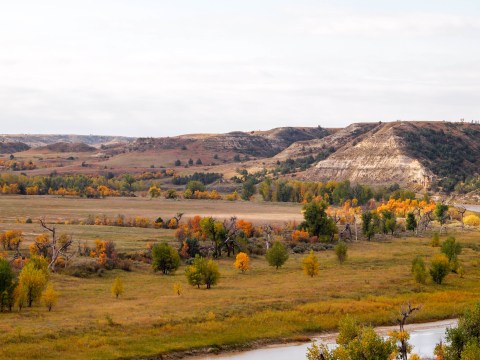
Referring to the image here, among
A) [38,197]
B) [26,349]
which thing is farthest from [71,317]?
[38,197]

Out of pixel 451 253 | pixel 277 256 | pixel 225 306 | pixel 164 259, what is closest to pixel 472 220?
pixel 451 253

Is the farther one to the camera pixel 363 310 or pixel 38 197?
pixel 38 197

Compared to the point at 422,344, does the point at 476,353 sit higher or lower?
higher

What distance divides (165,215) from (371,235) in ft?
159

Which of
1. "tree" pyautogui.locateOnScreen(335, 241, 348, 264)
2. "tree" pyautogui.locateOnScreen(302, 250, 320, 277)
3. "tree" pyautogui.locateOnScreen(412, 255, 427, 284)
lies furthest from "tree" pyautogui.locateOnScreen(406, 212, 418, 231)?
"tree" pyautogui.locateOnScreen(302, 250, 320, 277)

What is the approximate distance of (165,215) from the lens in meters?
149

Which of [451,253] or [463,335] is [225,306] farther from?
[451,253]

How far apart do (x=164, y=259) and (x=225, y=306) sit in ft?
74.3

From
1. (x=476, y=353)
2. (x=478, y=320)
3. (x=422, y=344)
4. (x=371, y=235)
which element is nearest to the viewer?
(x=476, y=353)

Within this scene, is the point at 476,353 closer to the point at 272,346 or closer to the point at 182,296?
the point at 272,346

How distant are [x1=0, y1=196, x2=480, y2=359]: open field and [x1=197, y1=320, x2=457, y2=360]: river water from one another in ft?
5.16

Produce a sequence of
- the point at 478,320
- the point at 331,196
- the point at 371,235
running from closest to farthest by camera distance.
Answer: the point at 478,320, the point at 371,235, the point at 331,196

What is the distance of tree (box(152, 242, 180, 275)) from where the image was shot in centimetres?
8306

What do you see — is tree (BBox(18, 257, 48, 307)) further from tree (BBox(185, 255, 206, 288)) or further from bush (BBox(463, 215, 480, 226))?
bush (BBox(463, 215, 480, 226))
